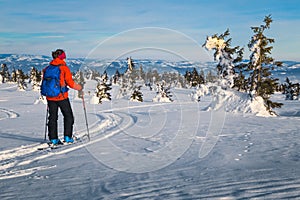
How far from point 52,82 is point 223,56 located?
51.9ft

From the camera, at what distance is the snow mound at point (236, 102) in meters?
17.8

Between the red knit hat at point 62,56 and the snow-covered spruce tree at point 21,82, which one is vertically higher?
the snow-covered spruce tree at point 21,82

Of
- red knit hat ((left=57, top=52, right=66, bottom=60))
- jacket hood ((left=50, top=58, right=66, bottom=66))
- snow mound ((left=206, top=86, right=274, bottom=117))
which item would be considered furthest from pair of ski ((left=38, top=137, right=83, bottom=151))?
snow mound ((left=206, top=86, right=274, bottom=117))

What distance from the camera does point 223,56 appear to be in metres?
20.6

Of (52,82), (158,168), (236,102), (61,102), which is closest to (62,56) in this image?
(52,82)

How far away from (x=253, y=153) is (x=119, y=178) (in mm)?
2631

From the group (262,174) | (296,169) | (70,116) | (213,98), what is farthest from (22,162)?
(213,98)

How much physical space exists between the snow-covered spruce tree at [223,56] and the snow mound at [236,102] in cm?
84

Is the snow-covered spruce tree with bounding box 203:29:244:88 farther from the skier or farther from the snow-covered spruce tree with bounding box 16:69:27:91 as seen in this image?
the snow-covered spruce tree with bounding box 16:69:27:91

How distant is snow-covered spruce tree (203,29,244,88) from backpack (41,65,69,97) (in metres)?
14.8

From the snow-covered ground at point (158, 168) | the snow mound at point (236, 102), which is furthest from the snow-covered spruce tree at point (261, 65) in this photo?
the snow-covered ground at point (158, 168)

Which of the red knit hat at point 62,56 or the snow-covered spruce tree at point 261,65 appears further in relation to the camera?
the snow-covered spruce tree at point 261,65

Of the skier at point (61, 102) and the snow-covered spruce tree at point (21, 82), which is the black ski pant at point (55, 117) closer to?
the skier at point (61, 102)

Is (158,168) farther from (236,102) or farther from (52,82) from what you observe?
(236,102)
